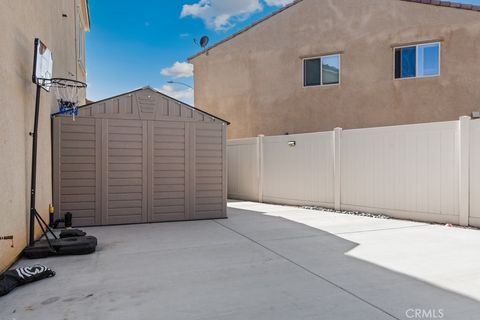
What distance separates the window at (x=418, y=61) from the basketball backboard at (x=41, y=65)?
1062 centimetres

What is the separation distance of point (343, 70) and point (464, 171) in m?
6.59

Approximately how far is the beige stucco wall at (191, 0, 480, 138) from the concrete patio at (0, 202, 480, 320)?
627 cm

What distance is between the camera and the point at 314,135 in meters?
10.3

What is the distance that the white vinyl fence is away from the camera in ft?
24.1

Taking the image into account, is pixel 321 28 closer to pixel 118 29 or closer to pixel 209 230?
pixel 118 29

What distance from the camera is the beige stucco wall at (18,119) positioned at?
14.6 feet

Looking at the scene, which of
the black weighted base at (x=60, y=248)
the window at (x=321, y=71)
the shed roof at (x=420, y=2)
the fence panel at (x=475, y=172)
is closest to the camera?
the black weighted base at (x=60, y=248)

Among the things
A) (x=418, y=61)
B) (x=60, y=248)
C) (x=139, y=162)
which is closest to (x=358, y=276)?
(x=60, y=248)

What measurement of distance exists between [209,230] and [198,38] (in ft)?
34.8

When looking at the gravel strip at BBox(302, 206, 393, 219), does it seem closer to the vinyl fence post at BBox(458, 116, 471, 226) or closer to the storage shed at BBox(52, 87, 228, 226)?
the vinyl fence post at BBox(458, 116, 471, 226)

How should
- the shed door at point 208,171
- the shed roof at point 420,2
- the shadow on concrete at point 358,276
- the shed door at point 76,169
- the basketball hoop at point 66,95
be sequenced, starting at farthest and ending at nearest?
the shed roof at point 420,2, the shed door at point 208,171, the shed door at point 76,169, the basketball hoop at point 66,95, the shadow on concrete at point 358,276

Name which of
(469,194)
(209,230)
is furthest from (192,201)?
(469,194)

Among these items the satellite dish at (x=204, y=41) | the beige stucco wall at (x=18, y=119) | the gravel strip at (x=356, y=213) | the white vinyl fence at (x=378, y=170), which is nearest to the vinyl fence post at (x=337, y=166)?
the white vinyl fence at (x=378, y=170)

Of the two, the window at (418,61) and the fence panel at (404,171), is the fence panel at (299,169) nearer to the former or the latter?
the fence panel at (404,171)
